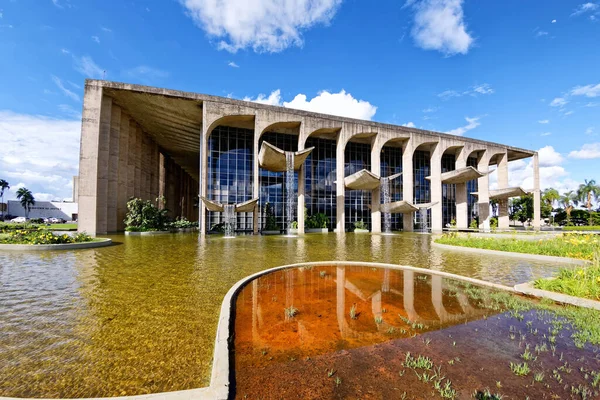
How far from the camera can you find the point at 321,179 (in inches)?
1326

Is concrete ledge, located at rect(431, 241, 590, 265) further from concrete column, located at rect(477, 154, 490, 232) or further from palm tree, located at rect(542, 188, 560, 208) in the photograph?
palm tree, located at rect(542, 188, 560, 208)

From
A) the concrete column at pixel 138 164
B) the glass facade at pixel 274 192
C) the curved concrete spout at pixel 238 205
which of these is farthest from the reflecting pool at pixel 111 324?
Answer: the concrete column at pixel 138 164

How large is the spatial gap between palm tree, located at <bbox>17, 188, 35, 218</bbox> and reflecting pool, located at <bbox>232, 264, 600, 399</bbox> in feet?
326

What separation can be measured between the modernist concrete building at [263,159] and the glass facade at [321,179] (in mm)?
137

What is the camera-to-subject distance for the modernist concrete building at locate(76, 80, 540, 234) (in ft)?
80.0

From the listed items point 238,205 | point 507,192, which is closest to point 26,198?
point 238,205

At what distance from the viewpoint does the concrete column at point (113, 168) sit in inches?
1021

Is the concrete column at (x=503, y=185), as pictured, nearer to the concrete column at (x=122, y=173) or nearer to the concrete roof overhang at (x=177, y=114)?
the concrete roof overhang at (x=177, y=114)

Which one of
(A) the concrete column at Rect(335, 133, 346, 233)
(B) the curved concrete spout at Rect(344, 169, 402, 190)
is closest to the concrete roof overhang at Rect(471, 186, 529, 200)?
(B) the curved concrete spout at Rect(344, 169, 402, 190)

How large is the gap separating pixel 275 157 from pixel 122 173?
17.5 m

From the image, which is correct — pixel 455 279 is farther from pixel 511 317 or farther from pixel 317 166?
pixel 317 166

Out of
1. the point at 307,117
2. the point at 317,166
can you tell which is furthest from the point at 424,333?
the point at 317,166

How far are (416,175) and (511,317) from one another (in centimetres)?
3844

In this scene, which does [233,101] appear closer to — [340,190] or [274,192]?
[274,192]
